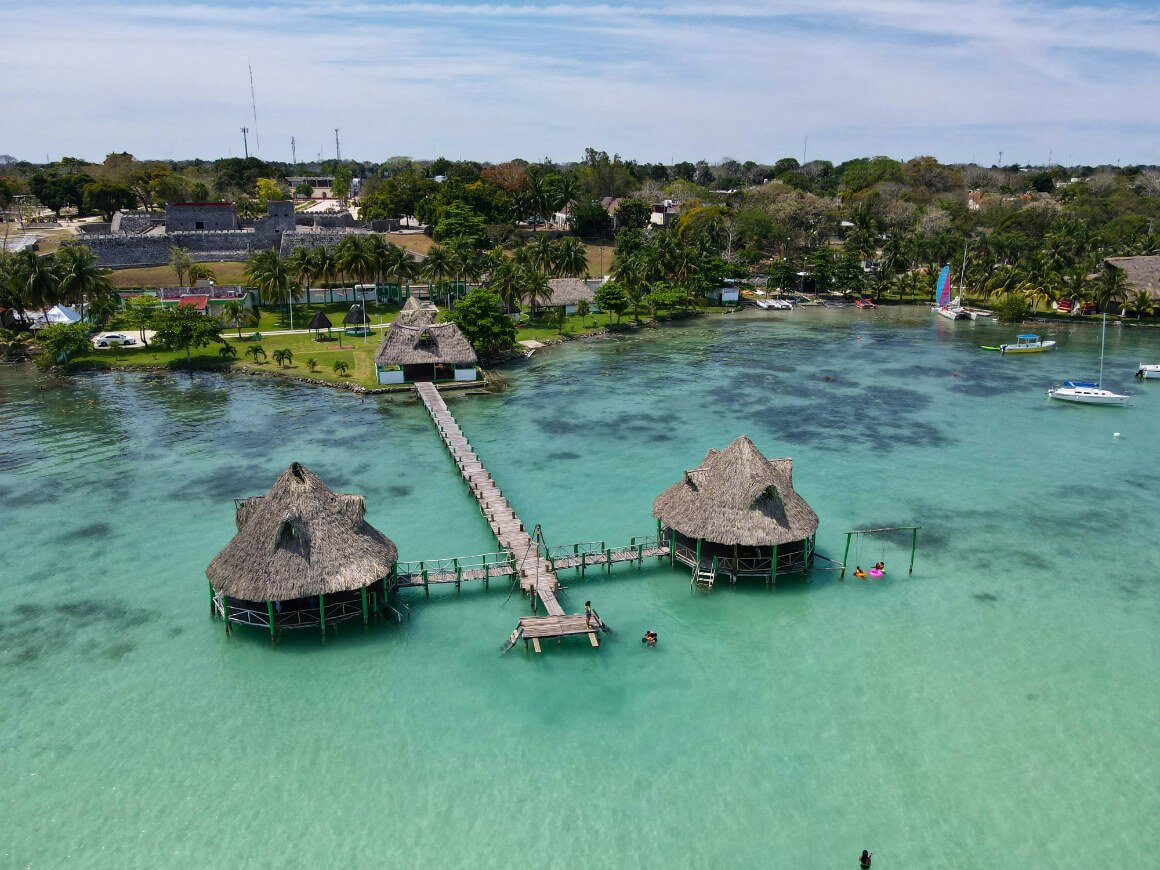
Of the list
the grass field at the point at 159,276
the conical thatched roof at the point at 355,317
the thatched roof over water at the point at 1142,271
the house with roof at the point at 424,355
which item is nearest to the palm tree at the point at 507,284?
the conical thatched roof at the point at 355,317

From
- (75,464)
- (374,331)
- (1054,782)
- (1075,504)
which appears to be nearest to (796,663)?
(1054,782)

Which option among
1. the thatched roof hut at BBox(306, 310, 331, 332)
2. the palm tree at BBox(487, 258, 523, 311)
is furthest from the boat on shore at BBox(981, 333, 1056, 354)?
the thatched roof hut at BBox(306, 310, 331, 332)

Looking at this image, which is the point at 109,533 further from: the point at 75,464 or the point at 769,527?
the point at 769,527

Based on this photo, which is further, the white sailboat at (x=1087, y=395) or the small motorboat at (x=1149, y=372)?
the small motorboat at (x=1149, y=372)

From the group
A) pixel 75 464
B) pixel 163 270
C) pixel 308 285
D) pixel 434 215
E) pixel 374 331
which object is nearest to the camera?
pixel 75 464

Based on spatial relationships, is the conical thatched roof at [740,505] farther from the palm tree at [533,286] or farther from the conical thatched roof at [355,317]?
the conical thatched roof at [355,317]

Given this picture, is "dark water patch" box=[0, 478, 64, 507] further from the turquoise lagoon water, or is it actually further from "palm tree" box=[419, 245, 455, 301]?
"palm tree" box=[419, 245, 455, 301]
